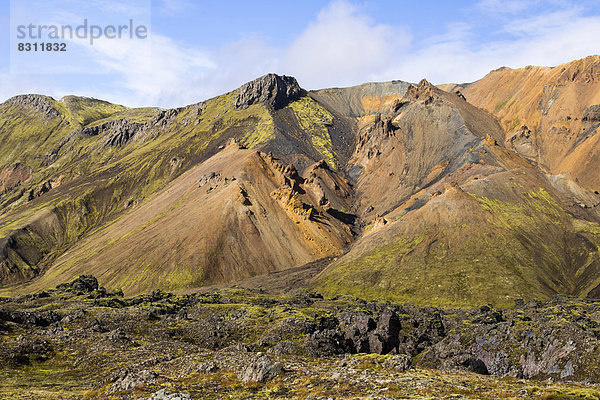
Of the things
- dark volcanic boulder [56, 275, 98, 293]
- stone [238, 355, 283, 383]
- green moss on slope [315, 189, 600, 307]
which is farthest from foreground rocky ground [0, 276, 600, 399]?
green moss on slope [315, 189, 600, 307]

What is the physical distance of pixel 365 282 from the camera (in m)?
189

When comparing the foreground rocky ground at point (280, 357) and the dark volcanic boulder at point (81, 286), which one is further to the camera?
A: the dark volcanic boulder at point (81, 286)

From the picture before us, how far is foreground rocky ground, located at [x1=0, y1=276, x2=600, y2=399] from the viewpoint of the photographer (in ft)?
110

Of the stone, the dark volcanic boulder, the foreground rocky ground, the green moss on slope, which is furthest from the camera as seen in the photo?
the green moss on slope

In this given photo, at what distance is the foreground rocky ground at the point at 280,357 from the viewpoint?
110ft

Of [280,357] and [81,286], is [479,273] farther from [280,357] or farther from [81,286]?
[280,357]

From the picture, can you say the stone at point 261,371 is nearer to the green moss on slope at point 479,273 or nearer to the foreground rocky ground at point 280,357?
the foreground rocky ground at point 280,357

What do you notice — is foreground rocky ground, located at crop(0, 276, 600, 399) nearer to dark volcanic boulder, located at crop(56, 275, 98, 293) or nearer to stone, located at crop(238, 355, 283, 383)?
stone, located at crop(238, 355, 283, 383)

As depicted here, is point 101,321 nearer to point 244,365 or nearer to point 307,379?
point 244,365

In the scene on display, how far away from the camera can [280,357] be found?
4472cm

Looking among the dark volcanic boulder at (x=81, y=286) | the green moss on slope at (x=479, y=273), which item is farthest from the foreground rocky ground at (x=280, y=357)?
the green moss on slope at (x=479, y=273)

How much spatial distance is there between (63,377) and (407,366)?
125 feet

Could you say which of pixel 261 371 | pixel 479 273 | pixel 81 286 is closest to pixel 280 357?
pixel 261 371

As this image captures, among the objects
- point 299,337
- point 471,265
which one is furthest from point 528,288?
point 299,337
